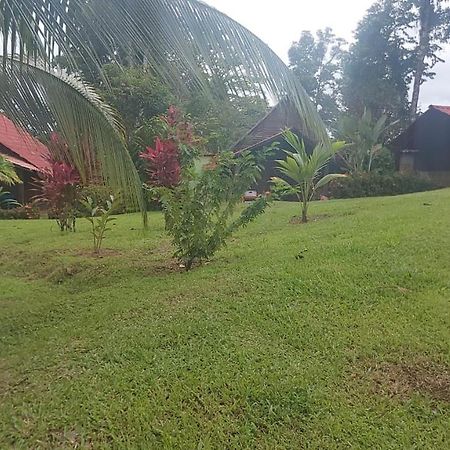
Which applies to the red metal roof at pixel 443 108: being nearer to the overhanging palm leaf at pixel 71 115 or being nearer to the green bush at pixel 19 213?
the green bush at pixel 19 213

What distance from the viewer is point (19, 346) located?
3.29 m

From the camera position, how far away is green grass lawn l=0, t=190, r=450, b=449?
2346 millimetres

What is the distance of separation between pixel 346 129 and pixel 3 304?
16220mm

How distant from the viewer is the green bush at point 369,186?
15328 mm

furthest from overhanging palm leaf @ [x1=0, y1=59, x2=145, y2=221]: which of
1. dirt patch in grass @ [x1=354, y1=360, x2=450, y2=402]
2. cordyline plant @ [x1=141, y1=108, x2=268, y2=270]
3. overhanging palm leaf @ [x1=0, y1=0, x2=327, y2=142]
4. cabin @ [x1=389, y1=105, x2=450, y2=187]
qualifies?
cabin @ [x1=389, y1=105, x2=450, y2=187]

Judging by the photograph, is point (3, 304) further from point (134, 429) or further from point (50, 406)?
point (134, 429)

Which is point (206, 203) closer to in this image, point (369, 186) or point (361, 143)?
point (369, 186)

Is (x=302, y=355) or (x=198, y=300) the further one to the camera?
(x=198, y=300)

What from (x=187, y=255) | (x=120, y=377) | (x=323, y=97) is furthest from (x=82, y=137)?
(x=323, y=97)

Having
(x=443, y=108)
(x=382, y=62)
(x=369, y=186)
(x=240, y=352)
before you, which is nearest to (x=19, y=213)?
(x=369, y=186)

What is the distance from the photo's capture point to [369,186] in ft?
51.2

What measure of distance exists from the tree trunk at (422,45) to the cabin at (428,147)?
360cm

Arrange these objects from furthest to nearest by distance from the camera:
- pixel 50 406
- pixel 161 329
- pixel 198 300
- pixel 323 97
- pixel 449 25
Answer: pixel 323 97 → pixel 449 25 → pixel 198 300 → pixel 161 329 → pixel 50 406

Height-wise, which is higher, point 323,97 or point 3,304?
point 323,97
